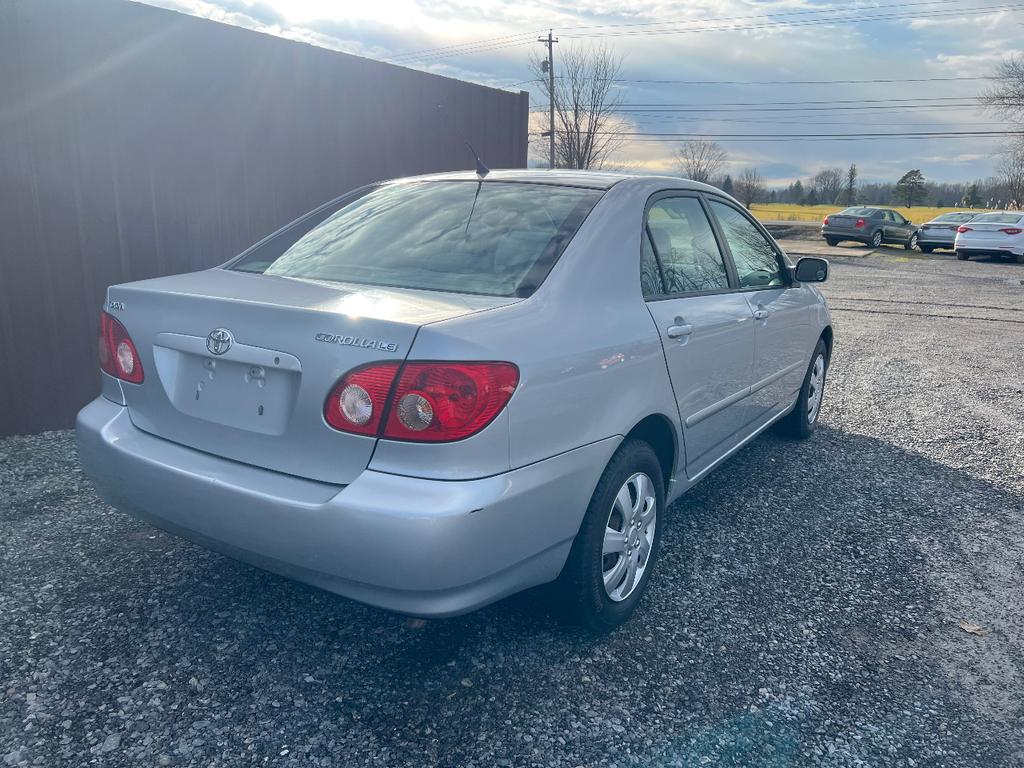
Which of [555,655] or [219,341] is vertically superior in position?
[219,341]

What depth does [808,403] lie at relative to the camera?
17.3 feet

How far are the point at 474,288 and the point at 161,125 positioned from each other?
409 cm

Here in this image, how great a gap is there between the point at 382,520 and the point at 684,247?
1.99 m

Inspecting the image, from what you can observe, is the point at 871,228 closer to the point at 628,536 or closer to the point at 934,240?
the point at 934,240

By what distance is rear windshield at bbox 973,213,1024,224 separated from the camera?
902 inches

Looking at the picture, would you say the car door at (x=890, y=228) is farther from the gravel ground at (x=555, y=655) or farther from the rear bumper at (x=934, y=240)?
the gravel ground at (x=555, y=655)

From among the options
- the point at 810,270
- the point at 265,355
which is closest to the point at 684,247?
the point at 810,270

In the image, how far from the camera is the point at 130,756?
7.16 ft

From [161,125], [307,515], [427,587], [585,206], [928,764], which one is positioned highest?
[161,125]

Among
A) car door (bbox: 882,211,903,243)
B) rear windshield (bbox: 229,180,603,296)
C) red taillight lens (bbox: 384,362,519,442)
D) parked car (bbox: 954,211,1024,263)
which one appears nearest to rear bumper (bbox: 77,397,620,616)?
red taillight lens (bbox: 384,362,519,442)

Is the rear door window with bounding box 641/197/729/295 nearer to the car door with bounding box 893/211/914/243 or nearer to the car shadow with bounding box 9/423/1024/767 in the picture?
the car shadow with bounding box 9/423/1024/767

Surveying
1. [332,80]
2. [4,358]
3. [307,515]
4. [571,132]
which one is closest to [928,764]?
[307,515]

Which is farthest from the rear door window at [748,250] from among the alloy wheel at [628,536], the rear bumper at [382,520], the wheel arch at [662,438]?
the rear bumper at [382,520]

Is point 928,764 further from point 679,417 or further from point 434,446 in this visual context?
point 434,446
